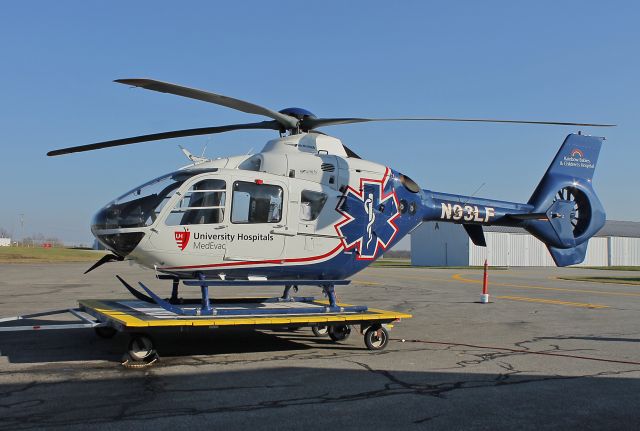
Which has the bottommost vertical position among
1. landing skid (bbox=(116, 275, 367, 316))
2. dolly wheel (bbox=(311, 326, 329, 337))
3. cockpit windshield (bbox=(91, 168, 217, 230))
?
dolly wheel (bbox=(311, 326, 329, 337))

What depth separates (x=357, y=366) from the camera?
8.29m

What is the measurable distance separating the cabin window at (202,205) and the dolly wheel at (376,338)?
3032 mm

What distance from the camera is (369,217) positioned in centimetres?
1106

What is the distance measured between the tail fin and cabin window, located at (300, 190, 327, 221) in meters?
5.81

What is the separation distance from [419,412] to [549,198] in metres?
9.69

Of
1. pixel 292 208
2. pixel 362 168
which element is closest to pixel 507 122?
pixel 362 168

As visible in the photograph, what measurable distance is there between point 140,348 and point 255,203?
2.99 m

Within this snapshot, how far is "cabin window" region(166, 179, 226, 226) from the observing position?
934 centimetres

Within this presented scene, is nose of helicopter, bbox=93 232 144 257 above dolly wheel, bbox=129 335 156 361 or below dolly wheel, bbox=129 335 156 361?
above

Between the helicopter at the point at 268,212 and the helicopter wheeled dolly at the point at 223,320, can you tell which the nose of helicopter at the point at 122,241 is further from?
the helicopter wheeled dolly at the point at 223,320

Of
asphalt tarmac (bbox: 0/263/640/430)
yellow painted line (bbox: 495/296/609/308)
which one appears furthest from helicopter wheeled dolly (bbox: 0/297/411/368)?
yellow painted line (bbox: 495/296/609/308)

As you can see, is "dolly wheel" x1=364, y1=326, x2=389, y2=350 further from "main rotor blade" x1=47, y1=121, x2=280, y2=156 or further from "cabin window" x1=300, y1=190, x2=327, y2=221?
"main rotor blade" x1=47, y1=121, x2=280, y2=156

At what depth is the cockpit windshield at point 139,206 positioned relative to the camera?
9141 millimetres

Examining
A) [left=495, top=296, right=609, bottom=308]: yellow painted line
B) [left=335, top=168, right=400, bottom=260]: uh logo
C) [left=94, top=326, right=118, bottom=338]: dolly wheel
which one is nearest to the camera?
[left=94, top=326, right=118, bottom=338]: dolly wheel
